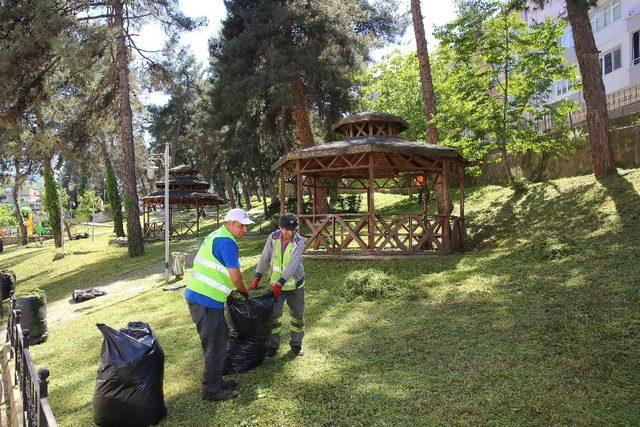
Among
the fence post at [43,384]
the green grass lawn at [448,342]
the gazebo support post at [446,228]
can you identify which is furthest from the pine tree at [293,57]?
the fence post at [43,384]

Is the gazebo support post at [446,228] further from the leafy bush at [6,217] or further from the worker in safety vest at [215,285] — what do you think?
the leafy bush at [6,217]

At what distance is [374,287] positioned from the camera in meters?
8.79

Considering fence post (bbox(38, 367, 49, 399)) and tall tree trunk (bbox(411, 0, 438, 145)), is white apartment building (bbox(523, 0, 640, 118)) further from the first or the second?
fence post (bbox(38, 367, 49, 399))

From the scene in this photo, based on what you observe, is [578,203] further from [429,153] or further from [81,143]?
[81,143]

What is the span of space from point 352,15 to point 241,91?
6.38 meters

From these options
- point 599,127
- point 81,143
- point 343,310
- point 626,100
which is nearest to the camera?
point 343,310

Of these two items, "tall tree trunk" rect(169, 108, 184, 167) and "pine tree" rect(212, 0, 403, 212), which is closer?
"pine tree" rect(212, 0, 403, 212)

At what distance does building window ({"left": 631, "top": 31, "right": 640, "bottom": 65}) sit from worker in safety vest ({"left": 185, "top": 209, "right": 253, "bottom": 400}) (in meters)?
25.7

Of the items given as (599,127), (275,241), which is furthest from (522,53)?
(275,241)

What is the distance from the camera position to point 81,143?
21469 mm

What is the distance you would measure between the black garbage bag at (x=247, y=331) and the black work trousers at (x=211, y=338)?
0.43 m

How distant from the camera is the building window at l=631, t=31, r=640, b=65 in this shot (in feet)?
75.8

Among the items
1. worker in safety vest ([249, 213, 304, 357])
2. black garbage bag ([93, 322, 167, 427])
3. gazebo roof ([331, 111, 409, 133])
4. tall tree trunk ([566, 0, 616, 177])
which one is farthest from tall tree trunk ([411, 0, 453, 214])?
black garbage bag ([93, 322, 167, 427])

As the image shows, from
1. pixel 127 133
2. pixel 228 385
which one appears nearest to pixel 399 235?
pixel 228 385
